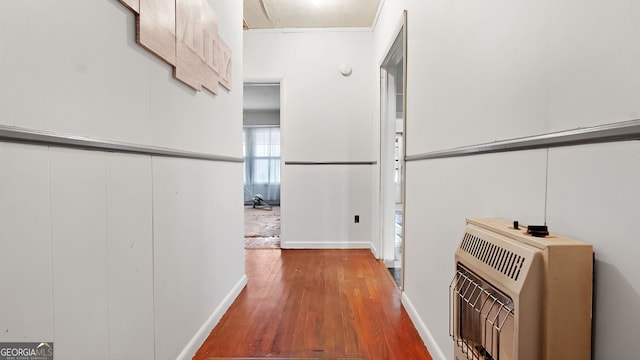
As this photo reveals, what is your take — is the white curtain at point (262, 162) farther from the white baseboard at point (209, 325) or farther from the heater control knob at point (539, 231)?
the heater control knob at point (539, 231)

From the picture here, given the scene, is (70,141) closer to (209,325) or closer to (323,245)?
(209,325)

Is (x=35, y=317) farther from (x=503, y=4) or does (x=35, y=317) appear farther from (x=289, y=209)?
(x=289, y=209)

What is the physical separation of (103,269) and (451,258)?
1.25 metres

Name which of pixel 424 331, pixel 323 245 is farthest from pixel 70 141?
pixel 323 245

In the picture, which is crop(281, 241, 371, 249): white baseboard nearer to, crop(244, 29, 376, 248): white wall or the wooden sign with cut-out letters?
crop(244, 29, 376, 248): white wall

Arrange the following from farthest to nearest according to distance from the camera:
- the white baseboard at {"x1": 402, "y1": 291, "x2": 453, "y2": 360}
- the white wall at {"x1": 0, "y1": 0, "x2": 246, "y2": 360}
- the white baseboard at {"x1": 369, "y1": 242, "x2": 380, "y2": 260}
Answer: the white baseboard at {"x1": 369, "y1": 242, "x2": 380, "y2": 260} < the white baseboard at {"x1": 402, "y1": 291, "x2": 453, "y2": 360} < the white wall at {"x1": 0, "y1": 0, "x2": 246, "y2": 360}

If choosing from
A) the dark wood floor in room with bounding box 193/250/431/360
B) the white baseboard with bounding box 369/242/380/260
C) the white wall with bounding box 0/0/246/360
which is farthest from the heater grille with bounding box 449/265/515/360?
the white baseboard with bounding box 369/242/380/260

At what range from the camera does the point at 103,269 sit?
851 mm

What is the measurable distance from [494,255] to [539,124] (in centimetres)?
34

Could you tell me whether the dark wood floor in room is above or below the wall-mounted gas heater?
below

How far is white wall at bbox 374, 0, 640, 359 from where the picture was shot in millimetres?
527

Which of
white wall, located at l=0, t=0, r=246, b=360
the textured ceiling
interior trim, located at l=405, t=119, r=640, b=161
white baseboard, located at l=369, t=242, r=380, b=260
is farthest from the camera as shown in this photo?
white baseboard, located at l=369, t=242, r=380, b=260

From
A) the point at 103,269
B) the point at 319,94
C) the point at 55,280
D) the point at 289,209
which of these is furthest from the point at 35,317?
Answer: the point at 319,94

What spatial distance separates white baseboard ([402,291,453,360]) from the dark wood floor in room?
0.12 ft
